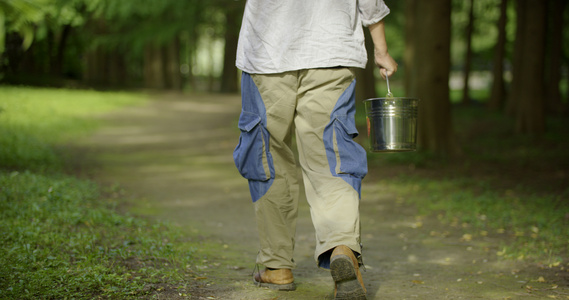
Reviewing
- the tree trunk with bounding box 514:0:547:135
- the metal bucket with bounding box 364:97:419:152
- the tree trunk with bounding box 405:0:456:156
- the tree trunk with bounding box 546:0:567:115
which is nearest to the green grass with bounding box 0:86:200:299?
the metal bucket with bounding box 364:97:419:152

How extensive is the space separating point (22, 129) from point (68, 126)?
1526mm

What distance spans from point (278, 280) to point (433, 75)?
7.79m

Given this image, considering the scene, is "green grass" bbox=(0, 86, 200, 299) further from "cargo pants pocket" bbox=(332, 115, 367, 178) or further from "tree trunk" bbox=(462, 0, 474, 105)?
"tree trunk" bbox=(462, 0, 474, 105)

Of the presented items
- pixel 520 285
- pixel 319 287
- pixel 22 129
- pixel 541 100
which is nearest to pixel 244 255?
pixel 319 287

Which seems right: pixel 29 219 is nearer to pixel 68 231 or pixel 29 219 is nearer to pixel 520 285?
pixel 68 231

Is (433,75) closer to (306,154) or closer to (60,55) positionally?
(306,154)

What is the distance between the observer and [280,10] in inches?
129

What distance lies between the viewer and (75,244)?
4184mm

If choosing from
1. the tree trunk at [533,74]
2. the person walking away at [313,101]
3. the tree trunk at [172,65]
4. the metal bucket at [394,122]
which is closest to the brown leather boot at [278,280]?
the person walking away at [313,101]

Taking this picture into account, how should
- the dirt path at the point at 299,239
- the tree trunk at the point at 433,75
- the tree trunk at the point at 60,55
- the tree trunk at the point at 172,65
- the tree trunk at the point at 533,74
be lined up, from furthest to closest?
the tree trunk at the point at 172,65, the tree trunk at the point at 60,55, the tree trunk at the point at 533,74, the tree trunk at the point at 433,75, the dirt path at the point at 299,239

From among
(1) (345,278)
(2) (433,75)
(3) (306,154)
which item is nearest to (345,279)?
(1) (345,278)

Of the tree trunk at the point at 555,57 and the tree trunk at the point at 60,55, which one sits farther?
the tree trunk at the point at 60,55

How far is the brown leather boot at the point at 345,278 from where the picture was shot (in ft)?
9.90

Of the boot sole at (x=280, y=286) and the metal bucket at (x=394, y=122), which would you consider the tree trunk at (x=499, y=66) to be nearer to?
the metal bucket at (x=394, y=122)
